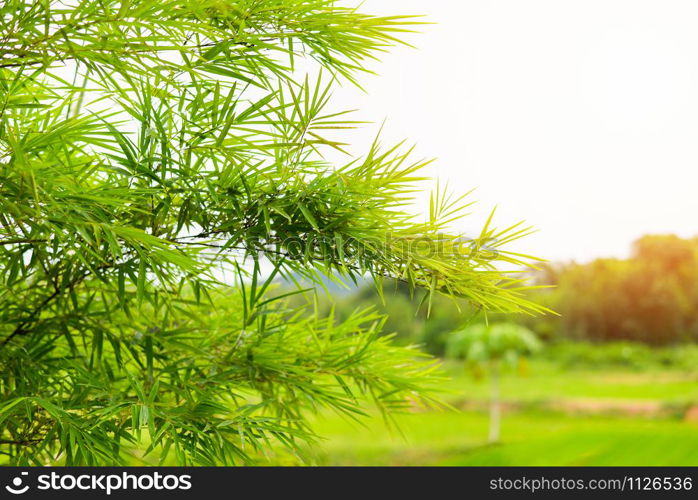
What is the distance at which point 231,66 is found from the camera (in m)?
1.62

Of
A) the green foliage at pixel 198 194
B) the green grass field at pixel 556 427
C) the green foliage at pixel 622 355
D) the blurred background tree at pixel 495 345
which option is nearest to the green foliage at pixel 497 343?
the blurred background tree at pixel 495 345

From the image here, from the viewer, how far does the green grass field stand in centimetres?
789

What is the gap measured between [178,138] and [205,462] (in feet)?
2.54

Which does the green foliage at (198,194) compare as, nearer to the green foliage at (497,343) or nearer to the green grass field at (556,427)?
the green grass field at (556,427)

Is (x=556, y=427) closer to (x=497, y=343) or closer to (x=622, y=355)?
(x=497, y=343)

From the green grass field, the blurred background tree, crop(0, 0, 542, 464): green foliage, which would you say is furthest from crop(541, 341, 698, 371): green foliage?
crop(0, 0, 542, 464): green foliage

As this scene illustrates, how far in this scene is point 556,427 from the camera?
403 inches

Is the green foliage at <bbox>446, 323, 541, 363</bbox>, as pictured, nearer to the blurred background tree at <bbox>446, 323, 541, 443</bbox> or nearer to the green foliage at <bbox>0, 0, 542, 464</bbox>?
the blurred background tree at <bbox>446, 323, 541, 443</bbox>

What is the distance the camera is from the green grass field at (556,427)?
311 inches

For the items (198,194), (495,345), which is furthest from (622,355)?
(198,194)

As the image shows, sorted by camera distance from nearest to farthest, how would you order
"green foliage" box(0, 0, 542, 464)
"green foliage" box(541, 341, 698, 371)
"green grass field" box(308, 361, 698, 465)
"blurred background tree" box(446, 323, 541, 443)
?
"green foliage" box(0, 0, 542, 464) < "green grass field" box(308, 361, 698, 465) < "blurred background tree" box(446, 323, 541, 443) < "green foliage" box(541, 341, 698, 371)
